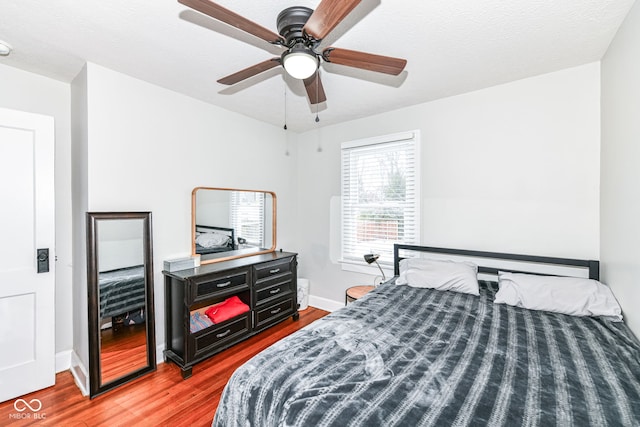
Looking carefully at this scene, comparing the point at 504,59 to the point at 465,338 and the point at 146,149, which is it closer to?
the point at 465,338

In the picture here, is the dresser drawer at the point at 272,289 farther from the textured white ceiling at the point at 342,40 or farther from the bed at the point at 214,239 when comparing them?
the textured white ceiling at the point at 342,40

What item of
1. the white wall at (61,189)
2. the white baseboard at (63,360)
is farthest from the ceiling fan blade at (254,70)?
the white baseboard at (63,360)

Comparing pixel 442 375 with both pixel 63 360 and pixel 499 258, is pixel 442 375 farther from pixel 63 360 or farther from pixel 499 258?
pixel 63 360

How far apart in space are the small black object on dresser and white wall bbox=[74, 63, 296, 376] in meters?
0.26

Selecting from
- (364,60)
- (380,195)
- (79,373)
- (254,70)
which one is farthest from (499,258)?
(79,373)

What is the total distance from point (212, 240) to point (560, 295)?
3.10 meters

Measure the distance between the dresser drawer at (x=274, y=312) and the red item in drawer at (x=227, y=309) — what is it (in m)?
0.21

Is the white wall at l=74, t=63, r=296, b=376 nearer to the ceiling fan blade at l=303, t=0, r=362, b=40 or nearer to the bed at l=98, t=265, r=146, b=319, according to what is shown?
the bed at l=98, t=265, r=146, b=319

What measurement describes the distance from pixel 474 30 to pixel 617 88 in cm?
103

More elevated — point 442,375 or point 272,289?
point 442,375

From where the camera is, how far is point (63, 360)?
2422 millimetres

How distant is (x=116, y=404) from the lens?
199cm

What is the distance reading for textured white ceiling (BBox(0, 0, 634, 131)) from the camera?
5.11ft

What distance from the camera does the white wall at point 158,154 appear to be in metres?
2.20
